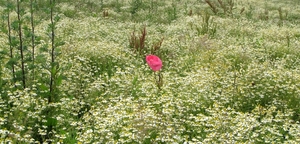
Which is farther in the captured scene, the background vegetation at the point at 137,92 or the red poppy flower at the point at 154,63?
the red poppy flower at the point at 154,63

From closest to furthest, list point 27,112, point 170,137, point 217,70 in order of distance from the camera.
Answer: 1. point 170,137
2. point 27,112
3. point 217,70

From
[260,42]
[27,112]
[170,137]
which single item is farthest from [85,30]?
[170,137]

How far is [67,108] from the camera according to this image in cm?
491

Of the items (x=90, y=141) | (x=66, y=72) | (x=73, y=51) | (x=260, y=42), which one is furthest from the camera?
(x=260, y=42)

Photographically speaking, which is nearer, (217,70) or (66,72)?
(66,72)

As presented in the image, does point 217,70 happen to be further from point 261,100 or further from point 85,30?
point 85,30

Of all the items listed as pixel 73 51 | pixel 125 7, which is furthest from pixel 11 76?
pixel 125 7

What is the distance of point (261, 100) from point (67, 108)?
9.59 feet

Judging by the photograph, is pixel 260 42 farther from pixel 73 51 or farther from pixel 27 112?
pixel 27 112

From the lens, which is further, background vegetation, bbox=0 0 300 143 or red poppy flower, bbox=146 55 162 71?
red poppy flower, bbox=146 55 162 71

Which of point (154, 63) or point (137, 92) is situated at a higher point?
point (154, 63)

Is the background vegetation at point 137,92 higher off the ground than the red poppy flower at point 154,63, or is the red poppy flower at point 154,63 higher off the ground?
the red poppy flower at point 154,63

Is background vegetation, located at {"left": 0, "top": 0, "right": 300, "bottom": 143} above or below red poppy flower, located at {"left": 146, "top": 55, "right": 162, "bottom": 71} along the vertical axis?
below

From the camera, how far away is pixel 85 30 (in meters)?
9.72
